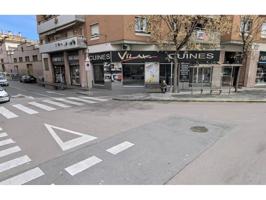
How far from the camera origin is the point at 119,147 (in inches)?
213

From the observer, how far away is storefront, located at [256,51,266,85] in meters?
19.0

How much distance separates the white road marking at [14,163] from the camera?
449cm

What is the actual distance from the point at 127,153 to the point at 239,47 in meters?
18.9

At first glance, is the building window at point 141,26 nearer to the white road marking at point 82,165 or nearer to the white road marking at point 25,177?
the white road marking at point 82,165

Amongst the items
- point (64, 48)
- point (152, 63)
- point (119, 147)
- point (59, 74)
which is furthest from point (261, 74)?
point (59, 74)

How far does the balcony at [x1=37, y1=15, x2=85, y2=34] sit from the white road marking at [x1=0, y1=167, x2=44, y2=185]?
58.2 ft

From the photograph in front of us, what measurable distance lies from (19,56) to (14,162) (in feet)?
130

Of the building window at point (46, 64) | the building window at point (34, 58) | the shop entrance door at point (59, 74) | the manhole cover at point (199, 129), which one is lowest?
the manhole cover at point (199, 129)

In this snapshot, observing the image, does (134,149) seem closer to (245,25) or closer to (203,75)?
(245,25)

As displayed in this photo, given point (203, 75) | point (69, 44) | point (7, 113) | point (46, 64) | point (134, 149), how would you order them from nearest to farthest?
point (134, 149) → point (7, 113) → point (203, 75) → point (69, 44) → point (46, 64)

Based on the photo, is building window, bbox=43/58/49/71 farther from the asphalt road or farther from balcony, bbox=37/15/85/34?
the asphalt road

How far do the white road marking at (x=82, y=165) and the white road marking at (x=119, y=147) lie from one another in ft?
1.72

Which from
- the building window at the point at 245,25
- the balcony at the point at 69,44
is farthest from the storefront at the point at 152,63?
the building window at the point at 245,25

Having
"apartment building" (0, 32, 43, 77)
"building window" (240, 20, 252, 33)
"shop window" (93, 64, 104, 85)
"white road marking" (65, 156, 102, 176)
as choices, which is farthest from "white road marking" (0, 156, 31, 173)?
"apartment building" (0, 32, 43, 77)
